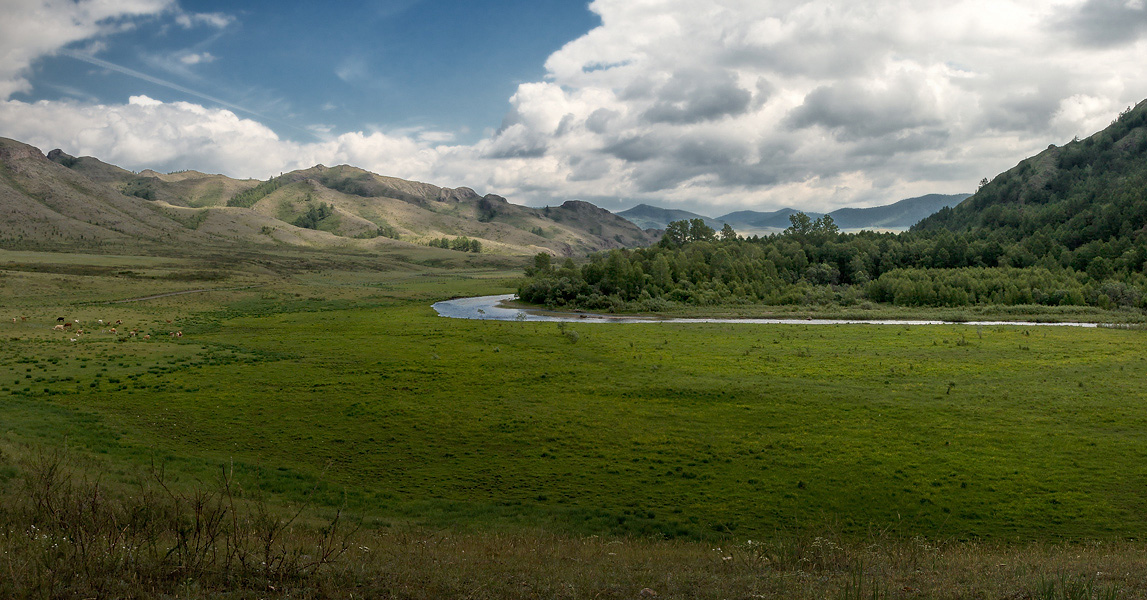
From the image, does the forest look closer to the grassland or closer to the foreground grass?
the grassland

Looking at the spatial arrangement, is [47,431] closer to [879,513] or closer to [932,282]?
[879,513]

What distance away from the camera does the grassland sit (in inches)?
592

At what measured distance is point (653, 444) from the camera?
1072 inches

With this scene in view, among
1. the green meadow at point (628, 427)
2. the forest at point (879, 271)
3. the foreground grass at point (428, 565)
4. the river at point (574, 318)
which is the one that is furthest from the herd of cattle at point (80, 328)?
the forest at point (879, 271)

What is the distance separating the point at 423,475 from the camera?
78.0ft

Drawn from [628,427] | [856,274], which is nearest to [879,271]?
[856,274]

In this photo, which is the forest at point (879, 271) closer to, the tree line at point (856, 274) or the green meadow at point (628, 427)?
the tree line at point (856, 274)

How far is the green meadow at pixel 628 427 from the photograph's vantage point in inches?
812

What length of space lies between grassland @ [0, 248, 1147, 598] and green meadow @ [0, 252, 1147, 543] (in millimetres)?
157

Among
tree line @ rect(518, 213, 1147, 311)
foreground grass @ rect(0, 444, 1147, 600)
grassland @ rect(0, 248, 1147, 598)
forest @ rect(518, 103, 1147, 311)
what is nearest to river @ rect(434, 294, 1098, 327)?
forest @ rect(518, 103, 1147, 311)

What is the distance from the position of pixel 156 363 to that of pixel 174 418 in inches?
596

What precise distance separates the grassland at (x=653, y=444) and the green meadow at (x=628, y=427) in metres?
0.16

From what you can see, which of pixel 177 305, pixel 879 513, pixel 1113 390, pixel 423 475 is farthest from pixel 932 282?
pixel 177 305

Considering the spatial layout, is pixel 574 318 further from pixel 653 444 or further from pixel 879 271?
pixel 879 271
